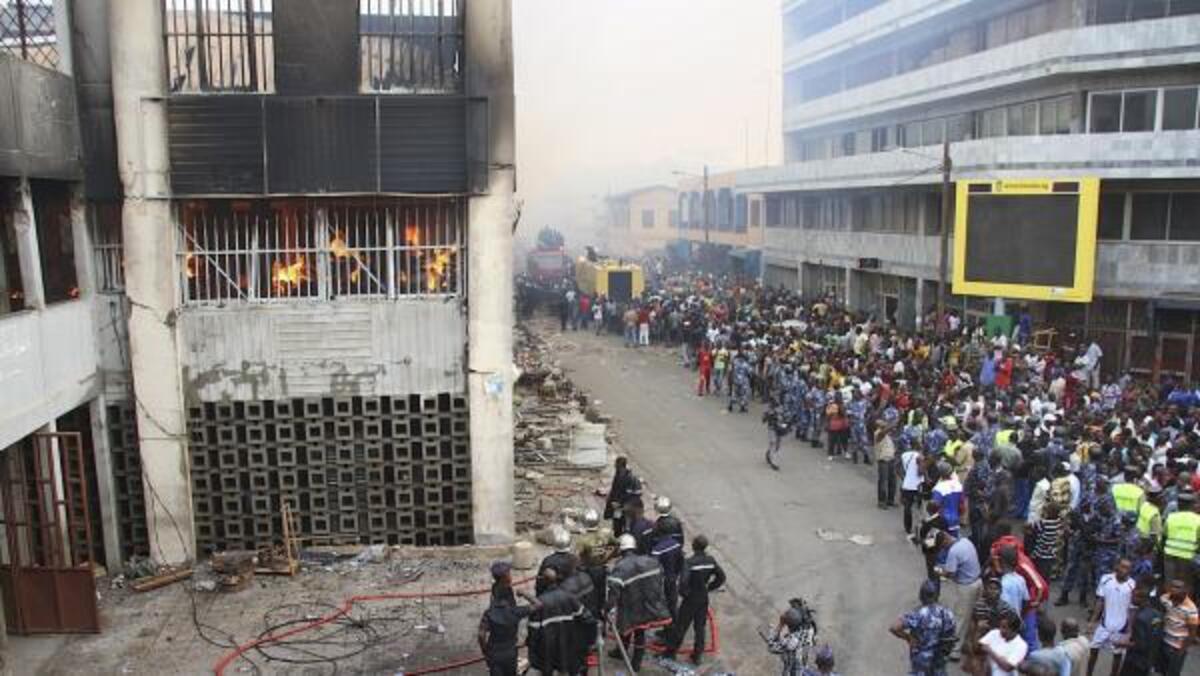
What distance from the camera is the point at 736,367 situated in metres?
20.7

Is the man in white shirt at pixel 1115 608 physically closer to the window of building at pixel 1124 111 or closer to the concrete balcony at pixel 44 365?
the concrete balcony at pixel 44 365

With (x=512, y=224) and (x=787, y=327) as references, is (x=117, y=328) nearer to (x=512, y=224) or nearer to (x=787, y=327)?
(x=512, y=224)

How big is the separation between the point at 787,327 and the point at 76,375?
17354 millimetres

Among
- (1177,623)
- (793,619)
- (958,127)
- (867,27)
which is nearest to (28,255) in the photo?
(793,619)

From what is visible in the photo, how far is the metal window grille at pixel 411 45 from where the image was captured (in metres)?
11.1

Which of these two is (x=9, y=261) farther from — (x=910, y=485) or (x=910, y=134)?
(x=910, y=134)

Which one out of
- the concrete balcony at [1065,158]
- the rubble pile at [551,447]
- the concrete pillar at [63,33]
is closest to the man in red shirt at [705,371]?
the rubble pile at [551,447]

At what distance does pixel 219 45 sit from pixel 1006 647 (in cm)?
987

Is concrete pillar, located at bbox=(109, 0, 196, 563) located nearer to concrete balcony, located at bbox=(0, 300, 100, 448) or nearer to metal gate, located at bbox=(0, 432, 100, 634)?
concrete balcony, located at bbox=(0, 300, 100, 448)

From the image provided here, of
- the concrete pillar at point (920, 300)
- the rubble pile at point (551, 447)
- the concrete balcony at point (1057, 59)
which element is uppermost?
the concrete balcony at point (1057, 59)

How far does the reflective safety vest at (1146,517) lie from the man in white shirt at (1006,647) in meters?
3.35

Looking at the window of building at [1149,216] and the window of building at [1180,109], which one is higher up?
the window of building at [1180,109]

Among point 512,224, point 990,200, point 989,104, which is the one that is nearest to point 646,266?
point 989,104

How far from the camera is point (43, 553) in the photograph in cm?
1025
